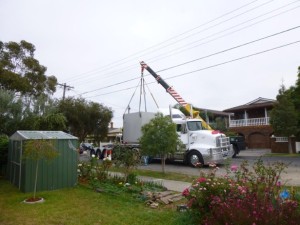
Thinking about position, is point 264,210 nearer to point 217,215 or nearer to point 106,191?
point 217,215

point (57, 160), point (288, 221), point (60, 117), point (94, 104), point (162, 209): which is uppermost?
point (94, 104)

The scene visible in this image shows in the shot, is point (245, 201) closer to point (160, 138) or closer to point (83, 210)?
point (83, 210)

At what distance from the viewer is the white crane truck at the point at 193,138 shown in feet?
53.9

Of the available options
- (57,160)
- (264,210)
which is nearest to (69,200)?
(57,160)

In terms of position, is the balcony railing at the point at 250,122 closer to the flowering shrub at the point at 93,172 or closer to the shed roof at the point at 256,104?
the shed roof at the point at 256,104

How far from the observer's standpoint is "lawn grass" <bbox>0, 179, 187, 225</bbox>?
6.51 metres

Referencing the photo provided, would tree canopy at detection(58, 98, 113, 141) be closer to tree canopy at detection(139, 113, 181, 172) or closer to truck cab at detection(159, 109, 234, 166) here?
truck cab at detection(159, 109, 234, 166)

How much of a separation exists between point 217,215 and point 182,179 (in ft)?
24.0

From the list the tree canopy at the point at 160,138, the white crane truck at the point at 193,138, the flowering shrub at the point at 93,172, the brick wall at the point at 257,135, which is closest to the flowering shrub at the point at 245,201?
the flowering shrub at the point at 93,172

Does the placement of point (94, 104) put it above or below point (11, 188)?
above

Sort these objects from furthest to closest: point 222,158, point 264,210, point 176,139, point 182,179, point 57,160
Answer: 1. point 222,158
2. point 176,139
3. point 182,179
4. point 57,160
5. point 264,210

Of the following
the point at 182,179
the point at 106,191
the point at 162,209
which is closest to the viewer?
the point at 162,209

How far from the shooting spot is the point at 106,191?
938 centimetres

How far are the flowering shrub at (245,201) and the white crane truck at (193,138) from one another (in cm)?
928
